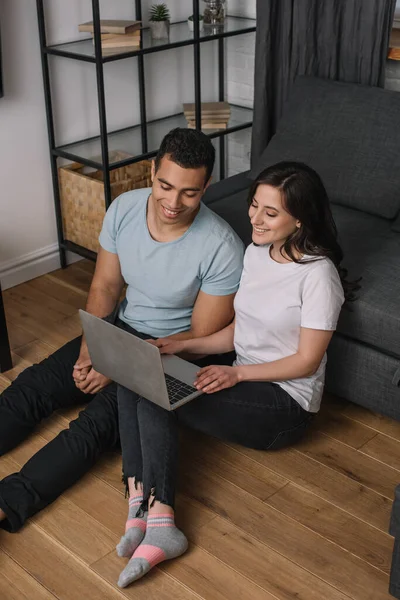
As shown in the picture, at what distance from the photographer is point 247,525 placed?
2.04 m

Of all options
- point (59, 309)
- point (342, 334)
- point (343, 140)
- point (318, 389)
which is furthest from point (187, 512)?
point (343, 140)

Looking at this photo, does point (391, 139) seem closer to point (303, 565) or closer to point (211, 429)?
point (211, 429)

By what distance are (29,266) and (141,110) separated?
80 cm

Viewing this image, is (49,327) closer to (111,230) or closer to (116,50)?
(111,230)

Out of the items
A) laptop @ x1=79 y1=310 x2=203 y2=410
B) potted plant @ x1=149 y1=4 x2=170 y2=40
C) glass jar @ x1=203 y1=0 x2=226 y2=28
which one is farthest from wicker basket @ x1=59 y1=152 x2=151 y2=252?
laptop @ x1=79 y1=310 x2=203 y2=410

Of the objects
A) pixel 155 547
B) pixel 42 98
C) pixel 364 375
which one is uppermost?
pixel 42 98

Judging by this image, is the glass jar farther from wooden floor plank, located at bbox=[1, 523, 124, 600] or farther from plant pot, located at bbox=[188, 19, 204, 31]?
wooden floor plank, located at bbox=[1, 523, 124, 600]

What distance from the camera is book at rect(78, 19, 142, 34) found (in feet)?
9.49

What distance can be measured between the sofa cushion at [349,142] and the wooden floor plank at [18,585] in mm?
1608

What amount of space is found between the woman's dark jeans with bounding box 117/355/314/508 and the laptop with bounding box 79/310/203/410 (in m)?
0.06

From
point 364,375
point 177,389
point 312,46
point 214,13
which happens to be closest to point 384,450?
point 364,375

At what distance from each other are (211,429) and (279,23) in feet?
5.81

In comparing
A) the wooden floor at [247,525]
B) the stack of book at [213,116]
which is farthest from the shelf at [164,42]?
the wooden floor at [247,525]

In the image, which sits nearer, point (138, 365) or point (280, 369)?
point (138, 365)
